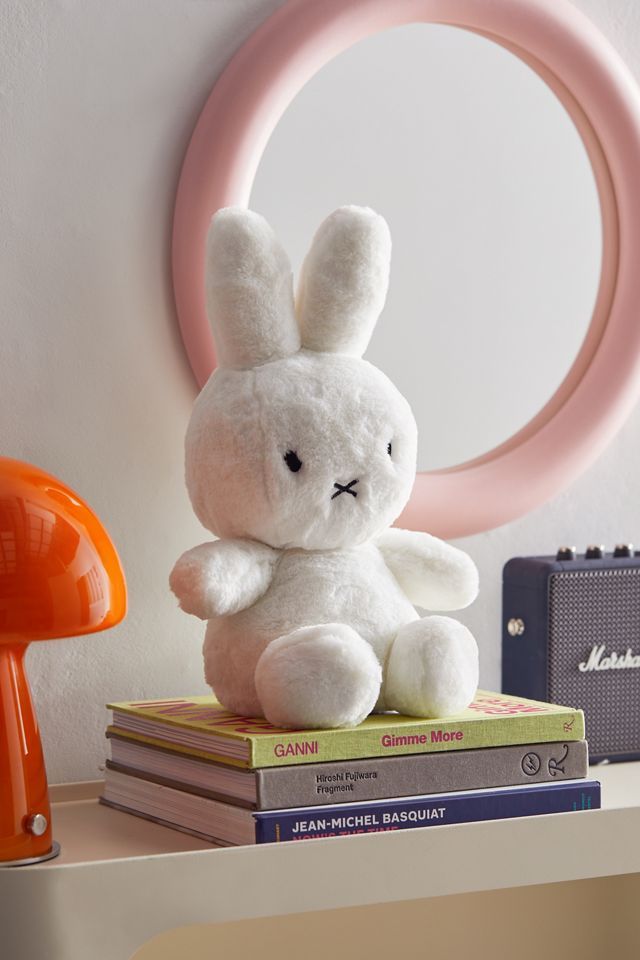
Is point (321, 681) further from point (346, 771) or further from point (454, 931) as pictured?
point (454, 931)

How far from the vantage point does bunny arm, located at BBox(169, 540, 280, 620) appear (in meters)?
0.81

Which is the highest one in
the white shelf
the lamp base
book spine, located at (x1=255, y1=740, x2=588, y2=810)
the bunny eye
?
the bunny eye

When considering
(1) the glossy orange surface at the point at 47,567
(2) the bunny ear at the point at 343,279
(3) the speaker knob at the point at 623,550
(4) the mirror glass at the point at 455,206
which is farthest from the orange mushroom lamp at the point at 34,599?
(3) the speaker knob at the point at 623,550

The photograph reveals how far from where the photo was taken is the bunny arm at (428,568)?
3.03ft

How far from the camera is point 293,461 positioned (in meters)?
0.84

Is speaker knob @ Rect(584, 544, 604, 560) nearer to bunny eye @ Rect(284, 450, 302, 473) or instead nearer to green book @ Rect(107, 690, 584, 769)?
green book @ Rect(107, 690, 584, 769)

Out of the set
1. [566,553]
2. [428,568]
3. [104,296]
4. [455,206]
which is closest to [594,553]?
[566,553]

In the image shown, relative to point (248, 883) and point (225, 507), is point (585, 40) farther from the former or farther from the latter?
point (248, 883)

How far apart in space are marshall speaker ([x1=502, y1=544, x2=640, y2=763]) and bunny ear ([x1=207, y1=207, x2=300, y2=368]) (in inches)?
12.2

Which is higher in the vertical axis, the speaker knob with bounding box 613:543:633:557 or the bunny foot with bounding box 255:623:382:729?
the speaker knob with bounding box 613:543:633:557

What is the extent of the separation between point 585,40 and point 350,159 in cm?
23

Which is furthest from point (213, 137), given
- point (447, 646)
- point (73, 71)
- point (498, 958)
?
point (498, 958)

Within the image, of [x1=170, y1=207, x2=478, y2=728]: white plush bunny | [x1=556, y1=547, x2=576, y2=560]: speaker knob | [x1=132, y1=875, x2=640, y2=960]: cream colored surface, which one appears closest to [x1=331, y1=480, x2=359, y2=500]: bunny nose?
[x1=170, y1=207, x2=478, y2=728]: white plush bunny

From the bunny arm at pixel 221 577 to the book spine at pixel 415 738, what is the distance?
3.8 inches
